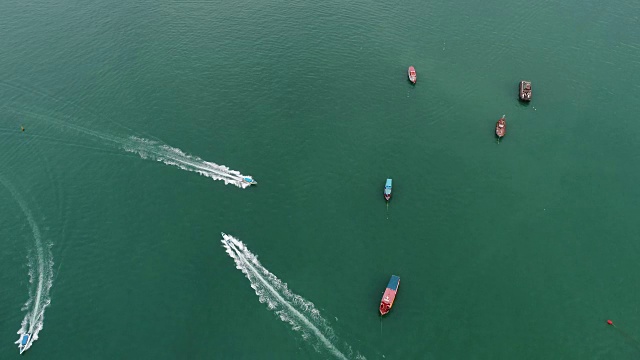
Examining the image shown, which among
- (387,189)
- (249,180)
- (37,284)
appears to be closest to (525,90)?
(387,189)

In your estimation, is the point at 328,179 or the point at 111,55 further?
the point at 111,55

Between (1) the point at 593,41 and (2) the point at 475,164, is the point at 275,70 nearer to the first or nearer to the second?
(2) the point at 475,164

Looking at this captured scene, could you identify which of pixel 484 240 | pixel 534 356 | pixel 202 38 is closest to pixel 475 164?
pixel 484 240

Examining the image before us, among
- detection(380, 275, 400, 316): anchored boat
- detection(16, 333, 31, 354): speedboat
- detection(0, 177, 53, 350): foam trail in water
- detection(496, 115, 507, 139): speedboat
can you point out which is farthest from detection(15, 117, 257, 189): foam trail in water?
detection(496, 115, 507, 139): speedboat

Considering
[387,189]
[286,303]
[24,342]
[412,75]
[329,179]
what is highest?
[412,75]

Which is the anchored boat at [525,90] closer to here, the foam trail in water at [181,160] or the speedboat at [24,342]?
the foam trail in water at [181,160]

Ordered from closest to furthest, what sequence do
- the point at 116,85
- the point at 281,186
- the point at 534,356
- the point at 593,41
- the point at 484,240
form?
the point at 534,356 < the point at 484,240 < the point at 281,186 < the point at 116,85 < the point at 593,41

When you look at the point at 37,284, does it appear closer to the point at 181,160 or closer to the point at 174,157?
the point at 174,157
